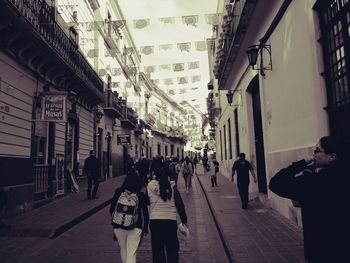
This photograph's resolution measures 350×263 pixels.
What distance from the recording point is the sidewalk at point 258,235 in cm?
482

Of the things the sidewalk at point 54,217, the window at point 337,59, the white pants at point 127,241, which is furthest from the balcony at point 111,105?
the white pants at point 127,241

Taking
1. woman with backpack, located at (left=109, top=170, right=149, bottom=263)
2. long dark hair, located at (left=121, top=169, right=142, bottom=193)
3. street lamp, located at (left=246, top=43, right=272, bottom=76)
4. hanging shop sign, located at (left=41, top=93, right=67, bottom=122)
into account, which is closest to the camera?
woman with backpack, located at (left=109, top=170, right=149, bottom=263)

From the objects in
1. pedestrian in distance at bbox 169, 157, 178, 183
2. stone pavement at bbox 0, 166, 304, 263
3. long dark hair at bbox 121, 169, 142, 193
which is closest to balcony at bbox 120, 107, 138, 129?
pedestrian in distance at bbox 169, 157, 178, 183

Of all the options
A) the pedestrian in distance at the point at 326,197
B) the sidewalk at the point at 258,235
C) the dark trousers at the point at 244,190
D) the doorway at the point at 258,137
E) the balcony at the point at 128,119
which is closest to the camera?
the pedestrian in distance at the point at 326,197

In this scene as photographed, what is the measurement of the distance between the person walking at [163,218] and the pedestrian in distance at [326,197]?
1.97 m

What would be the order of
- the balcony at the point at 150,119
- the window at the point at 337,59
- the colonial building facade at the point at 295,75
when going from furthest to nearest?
the balcony at the point at 150,119
the colonial building facade at the point at 295,75
the window at the point at 337,59

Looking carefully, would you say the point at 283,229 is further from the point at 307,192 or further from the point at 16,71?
the point at 16,71

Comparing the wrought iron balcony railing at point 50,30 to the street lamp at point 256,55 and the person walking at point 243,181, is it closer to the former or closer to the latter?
the street lamp at point 256,55

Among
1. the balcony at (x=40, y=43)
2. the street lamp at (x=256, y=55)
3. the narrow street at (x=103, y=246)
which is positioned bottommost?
the narrow street at (x=103, y=246)

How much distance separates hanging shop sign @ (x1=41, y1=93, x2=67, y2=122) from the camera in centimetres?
1022

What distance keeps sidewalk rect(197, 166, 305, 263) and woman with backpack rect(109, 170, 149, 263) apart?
63.6 inches

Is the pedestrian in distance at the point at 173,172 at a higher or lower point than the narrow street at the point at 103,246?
higher

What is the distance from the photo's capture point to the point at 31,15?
9766mm

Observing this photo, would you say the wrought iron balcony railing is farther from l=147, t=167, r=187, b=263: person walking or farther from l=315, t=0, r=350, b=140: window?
l=315, t=0, r=350, b=140: window
